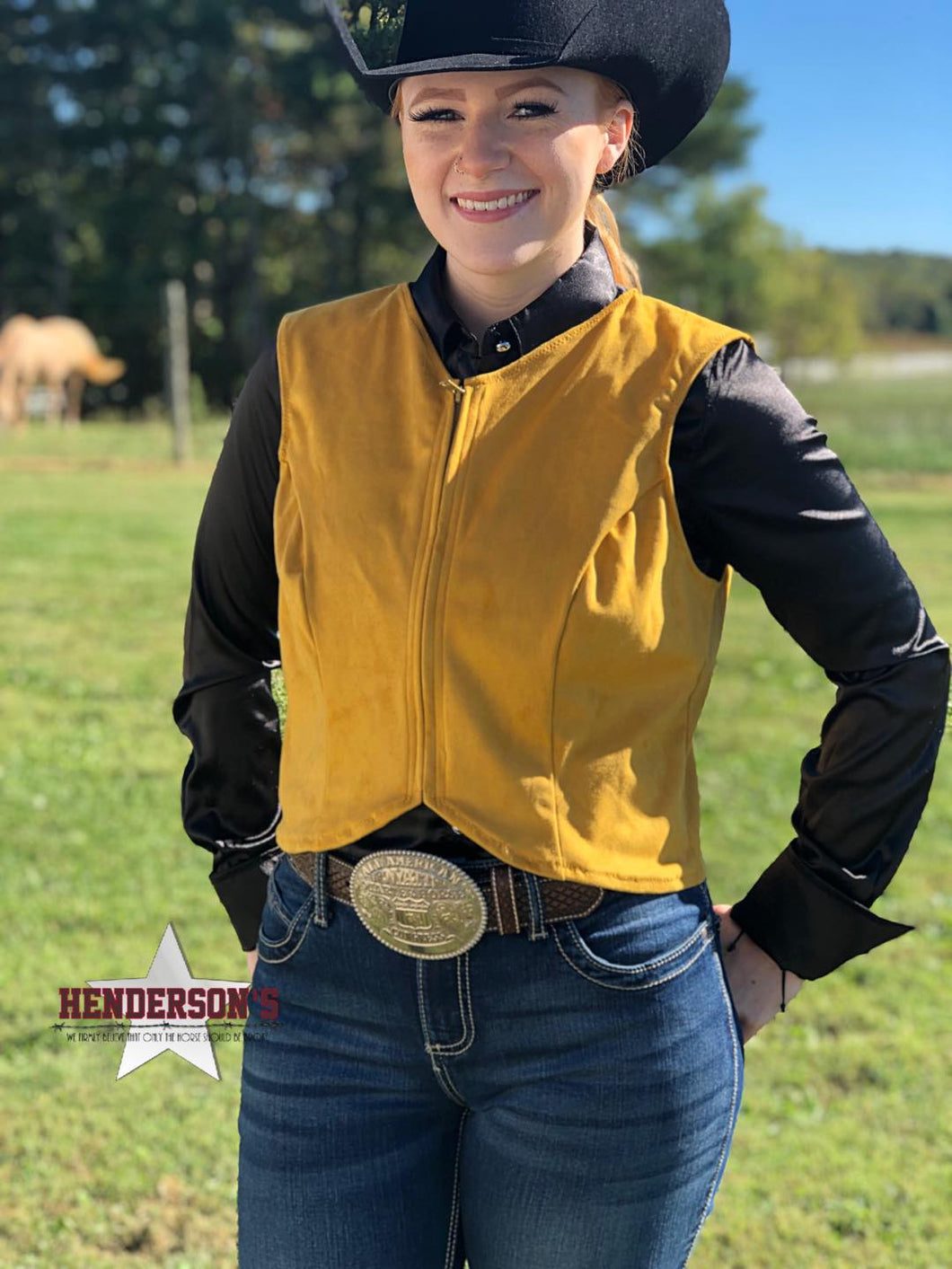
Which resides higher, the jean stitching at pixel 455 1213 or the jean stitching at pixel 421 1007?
the jean stitching at pixel 421 1007

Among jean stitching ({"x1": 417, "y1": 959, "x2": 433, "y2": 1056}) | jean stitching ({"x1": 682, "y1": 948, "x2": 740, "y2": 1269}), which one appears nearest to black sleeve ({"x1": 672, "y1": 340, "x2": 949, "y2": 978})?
jean stitching ({"x1": 682, "y1": 948, "x2": 740, "y2": 1269})

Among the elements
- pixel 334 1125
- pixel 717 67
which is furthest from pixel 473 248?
pixel 334 1125

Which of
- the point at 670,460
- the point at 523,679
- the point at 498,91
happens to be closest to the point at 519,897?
the point at 523,679

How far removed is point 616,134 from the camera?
5.03ft

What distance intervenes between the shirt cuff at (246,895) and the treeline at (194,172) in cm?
3131

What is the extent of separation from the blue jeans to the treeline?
31711 mm

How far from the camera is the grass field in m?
3.10

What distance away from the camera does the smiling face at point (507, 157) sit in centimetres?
143

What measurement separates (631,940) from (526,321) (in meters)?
0.65

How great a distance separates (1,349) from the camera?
874 inches

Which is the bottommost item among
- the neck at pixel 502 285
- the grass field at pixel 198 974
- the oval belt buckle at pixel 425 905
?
the grass field at pixel 198 974

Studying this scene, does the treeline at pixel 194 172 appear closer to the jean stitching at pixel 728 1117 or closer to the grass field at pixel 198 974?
the grass field at pixel 198 974

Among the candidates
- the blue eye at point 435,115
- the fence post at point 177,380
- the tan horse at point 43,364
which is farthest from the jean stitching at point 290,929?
the tan horse at point 43,364

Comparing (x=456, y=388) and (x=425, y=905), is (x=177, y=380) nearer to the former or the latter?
(x=456, y=388)
